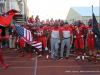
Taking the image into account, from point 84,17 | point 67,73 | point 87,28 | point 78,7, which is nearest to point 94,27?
point 87,28

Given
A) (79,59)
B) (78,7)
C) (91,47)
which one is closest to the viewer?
(91,47)

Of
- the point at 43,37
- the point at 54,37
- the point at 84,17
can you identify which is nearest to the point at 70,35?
the point at 54,37

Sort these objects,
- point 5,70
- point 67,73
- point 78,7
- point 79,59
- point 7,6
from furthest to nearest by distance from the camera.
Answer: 1. point 78,7
2. point 7,6
3. point 79,59
4. point 5,70
5. point 67,73

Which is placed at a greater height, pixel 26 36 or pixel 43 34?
pixel 43 34

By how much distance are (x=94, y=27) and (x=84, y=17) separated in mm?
15618

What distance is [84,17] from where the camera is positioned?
68.7ft

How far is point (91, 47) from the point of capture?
685 centimetres

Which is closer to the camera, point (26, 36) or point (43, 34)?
point (43, 34)

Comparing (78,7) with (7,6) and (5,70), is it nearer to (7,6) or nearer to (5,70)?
(7,6)

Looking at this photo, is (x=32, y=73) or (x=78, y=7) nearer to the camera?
(x=32, y=73)

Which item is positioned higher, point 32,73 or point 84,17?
point 84,17

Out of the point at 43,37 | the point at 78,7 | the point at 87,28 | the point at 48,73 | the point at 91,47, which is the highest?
the point at 78,7

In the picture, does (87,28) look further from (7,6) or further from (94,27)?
(7,6)

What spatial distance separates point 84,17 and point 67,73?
17.1 m
